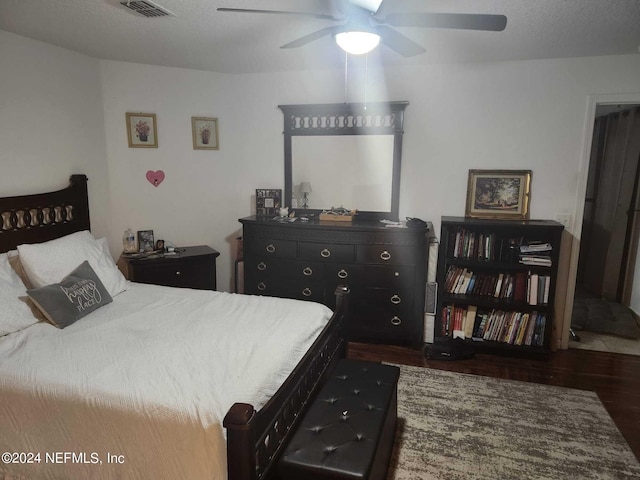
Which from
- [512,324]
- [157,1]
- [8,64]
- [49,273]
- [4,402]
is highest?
[157,1]

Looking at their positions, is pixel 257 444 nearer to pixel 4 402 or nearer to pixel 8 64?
pixel 4 402

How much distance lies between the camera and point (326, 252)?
3.62 m

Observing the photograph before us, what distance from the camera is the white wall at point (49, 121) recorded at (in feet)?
9.24

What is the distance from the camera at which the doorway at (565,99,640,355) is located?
13.3 ft

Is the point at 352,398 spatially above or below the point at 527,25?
below

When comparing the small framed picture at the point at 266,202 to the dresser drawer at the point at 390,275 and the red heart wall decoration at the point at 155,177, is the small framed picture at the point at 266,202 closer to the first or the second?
the red heart wall decoration at the point at 155,177

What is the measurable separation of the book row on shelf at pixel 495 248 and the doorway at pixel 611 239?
1001 millimetres

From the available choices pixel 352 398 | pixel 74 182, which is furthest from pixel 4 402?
pixel 74 182

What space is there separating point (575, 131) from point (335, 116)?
2007 mm

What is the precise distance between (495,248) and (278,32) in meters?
2.40

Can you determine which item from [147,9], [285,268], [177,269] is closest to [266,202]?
[285,268]

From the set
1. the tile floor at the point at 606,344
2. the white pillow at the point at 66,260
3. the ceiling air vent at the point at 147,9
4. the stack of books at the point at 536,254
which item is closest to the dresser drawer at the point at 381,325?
the stack of books at the point at 536,254

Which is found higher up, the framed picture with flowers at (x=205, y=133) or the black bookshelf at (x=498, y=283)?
the framed picture with flowers at (x=205, y=133)

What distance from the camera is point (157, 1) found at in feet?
7.39
